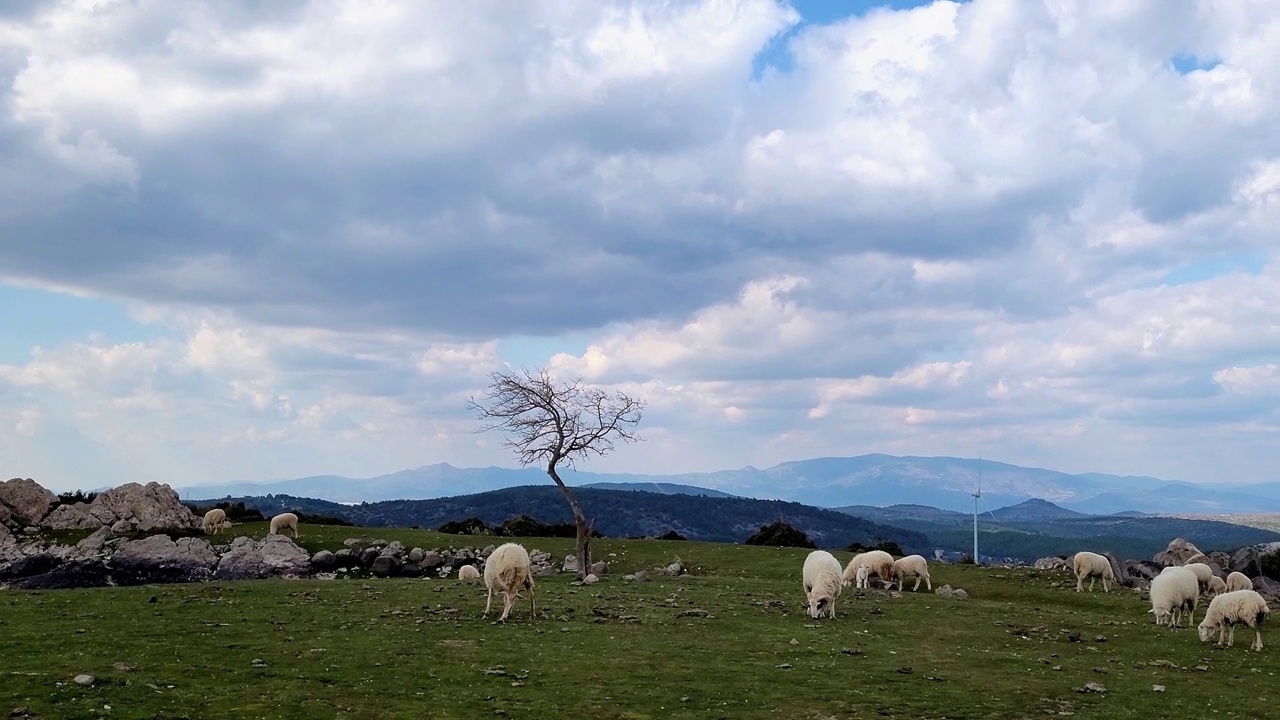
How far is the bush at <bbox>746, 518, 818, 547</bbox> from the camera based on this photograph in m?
64.4

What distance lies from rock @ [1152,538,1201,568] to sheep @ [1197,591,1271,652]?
25847 millimetres

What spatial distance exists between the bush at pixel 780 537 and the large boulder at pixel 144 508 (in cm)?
3662

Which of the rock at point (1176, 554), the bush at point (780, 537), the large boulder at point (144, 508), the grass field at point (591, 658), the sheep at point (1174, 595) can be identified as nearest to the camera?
the grass field at point (591, 658)

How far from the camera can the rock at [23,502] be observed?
53.3 metres

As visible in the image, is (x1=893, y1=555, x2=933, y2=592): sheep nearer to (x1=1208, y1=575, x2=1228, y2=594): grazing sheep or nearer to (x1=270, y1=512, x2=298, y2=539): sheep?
(x1=1208, y1=575, x2=1228, y2=594): grazing sheep

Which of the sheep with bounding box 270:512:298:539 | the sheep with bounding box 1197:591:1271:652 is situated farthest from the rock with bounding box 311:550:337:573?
the sheep with bounding box 1197:591:1271:652

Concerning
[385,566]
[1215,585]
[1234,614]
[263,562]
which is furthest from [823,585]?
[263,562]

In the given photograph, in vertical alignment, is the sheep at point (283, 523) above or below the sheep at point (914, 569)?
above

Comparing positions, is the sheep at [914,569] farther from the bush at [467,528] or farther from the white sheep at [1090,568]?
the bush at [467,528]

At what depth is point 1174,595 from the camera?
1134 inches

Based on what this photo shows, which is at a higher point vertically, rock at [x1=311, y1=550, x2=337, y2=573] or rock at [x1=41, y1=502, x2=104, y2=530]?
rock at [x1=41, y1=502, x2=104, y2=530]

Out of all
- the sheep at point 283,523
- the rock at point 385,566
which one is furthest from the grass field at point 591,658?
the sheep at point 283,523

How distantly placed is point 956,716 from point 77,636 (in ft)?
60.5

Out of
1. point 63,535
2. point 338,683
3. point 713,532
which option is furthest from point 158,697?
point 713,532
